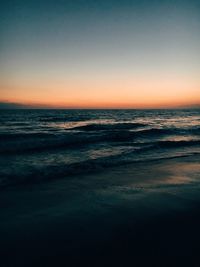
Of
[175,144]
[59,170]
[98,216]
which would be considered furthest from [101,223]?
[175,144]

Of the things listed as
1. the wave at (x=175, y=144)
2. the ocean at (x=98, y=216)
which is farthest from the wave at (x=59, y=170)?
the wave at (x=175, y=144)

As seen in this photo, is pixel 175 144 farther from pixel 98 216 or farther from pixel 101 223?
pixel 101 223

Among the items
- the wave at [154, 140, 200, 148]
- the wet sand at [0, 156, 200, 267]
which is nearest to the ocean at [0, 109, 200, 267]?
the wet sand at [0, 156, 200, 267]

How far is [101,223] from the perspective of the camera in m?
3.96

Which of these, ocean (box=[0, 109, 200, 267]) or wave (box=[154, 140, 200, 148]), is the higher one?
ocean (box=[0, 109, 200, 267])

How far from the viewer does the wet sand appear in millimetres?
3031

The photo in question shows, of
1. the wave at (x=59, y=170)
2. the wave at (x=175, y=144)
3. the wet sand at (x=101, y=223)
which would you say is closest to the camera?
the wet sand at (x=101, y=223)

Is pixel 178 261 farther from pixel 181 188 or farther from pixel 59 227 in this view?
pixel 181 188

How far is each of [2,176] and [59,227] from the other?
154 inches

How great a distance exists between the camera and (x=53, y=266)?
2.86 meters

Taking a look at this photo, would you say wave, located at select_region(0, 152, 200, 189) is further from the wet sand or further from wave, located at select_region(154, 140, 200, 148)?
wave, located at select_region(154, 140, 200, 148)

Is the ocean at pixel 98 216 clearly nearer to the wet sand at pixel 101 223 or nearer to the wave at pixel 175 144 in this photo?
the wet sand at pixel 101 223

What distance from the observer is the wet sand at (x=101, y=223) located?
3.03 m

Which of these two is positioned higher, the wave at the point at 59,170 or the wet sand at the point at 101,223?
the wet sand at the point at 101,223
